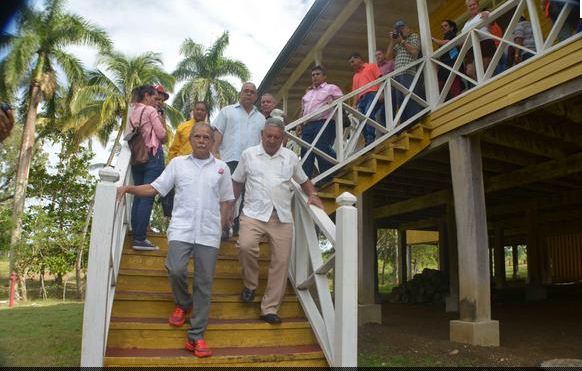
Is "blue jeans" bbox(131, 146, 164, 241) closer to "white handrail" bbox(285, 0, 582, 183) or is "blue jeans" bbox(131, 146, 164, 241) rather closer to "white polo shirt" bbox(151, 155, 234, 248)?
"white polo shirt" bbox(151, 155, 234, 248)

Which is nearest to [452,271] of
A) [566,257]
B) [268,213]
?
[268,213]

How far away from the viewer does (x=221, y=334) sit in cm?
372

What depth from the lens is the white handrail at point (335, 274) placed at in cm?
342

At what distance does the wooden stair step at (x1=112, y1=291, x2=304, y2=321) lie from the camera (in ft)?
12.7

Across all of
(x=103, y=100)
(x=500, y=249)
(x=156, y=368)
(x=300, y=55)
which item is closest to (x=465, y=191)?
(x=156, y=368)

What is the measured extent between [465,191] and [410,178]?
11.7 ft

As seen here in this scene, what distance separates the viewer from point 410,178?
9664 millimetres

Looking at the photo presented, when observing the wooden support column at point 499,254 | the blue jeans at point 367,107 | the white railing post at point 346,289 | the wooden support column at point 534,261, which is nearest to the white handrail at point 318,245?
the white railing post at point 346,289

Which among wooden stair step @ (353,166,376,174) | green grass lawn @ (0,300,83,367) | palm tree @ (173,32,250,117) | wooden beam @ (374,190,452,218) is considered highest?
palm tree @ (173,32,250,117)

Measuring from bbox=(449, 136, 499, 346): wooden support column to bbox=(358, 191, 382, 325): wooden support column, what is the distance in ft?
7.05

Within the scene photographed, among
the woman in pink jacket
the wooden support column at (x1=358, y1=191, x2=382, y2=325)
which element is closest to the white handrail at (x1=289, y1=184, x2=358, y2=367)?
the woman in pink jacket

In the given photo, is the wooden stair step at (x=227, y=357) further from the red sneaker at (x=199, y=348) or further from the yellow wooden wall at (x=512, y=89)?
the yellow wooden wall at (x=512, y=89)

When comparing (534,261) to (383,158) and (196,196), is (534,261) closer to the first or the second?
(383,158)

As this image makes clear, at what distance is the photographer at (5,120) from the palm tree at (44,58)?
19.2m
